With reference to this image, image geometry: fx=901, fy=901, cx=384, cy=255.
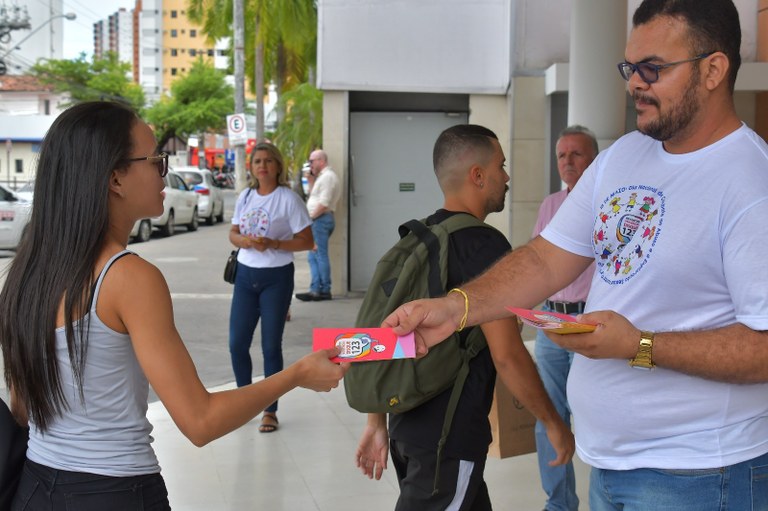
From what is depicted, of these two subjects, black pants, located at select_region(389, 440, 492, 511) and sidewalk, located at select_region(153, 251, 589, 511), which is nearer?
black pants, located at select_region(389, 440, 492, 511)

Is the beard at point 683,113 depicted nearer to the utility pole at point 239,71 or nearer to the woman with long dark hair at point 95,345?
the woman with long dark hair at point 95,345

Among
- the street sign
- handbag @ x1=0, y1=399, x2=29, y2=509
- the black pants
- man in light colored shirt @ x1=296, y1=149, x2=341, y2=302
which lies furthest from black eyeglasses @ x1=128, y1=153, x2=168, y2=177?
the street sign

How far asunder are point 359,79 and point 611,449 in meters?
11.0

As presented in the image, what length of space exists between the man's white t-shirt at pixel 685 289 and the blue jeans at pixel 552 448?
8.01 ft

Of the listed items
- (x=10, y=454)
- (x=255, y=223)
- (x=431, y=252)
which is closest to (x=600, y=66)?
(x=255, y=223)

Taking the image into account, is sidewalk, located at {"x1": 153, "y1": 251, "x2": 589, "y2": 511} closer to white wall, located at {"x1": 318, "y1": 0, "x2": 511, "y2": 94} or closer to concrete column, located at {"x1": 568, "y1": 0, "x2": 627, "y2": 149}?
concrete column, located at {"x1": 568, "y1": 0, "x2": 627, "y2": 149}

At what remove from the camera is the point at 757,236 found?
82.3 inches

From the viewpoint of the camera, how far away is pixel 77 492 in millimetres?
2379

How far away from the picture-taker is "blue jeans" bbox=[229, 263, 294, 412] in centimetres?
686

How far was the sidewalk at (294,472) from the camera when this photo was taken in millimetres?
5516

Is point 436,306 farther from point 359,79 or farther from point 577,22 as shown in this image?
point 359,79

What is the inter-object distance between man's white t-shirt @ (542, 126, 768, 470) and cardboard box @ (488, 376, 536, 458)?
5.25 feet

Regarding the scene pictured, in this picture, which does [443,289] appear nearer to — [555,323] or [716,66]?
[555,323]

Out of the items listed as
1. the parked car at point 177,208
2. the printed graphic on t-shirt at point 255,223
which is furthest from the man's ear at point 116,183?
the parked car at point 177,208
